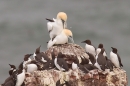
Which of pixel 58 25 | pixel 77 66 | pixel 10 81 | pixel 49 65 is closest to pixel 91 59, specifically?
pixel 77 66

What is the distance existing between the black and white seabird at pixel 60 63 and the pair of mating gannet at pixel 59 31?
1861 mm

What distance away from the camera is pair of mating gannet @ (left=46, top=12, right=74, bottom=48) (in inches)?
708

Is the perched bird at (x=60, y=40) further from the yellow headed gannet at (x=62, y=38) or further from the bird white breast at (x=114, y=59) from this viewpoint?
the bird white breast at (x=114, y=59)

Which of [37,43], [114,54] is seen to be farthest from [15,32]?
[114,54]

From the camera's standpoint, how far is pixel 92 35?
35719mm

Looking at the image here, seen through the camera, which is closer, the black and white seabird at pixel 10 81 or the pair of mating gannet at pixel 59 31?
the black and white seabird at pixel 10 81

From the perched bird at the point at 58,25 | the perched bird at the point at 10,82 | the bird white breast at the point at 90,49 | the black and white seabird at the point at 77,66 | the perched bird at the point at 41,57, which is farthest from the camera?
the perched bird at the point at 58,25

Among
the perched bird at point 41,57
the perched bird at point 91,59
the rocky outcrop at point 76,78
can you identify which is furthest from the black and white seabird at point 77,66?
the perched bird at point 41,57

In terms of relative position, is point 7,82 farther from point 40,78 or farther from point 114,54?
point 114,54

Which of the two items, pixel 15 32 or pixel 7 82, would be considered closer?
pixel 7 82

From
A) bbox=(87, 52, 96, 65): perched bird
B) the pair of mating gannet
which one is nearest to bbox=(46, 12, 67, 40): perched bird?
the pair of mating gannet

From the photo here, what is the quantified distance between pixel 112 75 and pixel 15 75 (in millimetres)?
2882

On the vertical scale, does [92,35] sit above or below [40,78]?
above

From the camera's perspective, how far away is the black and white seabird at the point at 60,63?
50.4 ft
